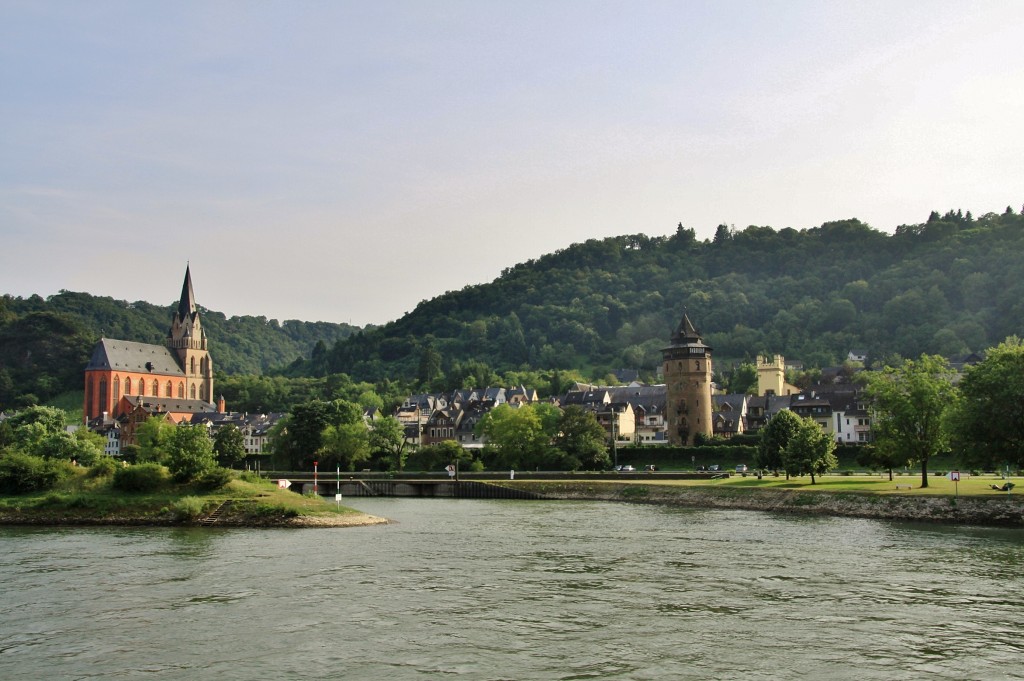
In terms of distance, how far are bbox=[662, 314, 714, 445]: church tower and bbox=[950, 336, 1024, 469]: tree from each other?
56.6 metres

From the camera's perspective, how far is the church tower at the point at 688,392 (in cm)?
11906

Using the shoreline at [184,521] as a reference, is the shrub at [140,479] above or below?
above

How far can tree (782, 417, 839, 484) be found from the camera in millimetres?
72438

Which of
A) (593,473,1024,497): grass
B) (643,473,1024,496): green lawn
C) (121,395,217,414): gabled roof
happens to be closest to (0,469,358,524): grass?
(593,473,1024,497): grass

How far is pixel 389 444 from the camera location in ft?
375

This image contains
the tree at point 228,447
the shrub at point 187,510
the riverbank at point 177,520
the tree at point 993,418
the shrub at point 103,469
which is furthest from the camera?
the tree at point 228,447

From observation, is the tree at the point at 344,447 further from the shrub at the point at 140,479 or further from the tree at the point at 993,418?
the tree at the point at 993,418

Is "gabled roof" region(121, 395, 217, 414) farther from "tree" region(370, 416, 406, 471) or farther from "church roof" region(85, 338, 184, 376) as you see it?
"tree" region(370, 416, 406, 471)

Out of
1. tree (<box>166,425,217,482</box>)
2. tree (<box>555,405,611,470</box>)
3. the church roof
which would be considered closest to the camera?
tree (<box>166,425,217,482</box>)

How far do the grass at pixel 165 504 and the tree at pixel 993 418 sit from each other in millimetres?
40558

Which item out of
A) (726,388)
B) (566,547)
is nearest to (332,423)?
(566,547)

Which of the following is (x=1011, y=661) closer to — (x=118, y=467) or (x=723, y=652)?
(x=723, y=652)

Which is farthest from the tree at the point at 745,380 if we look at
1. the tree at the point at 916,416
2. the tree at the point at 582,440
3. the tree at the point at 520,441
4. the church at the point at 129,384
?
the church at the point at 129,384

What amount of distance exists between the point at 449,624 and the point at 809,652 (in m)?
10.4
